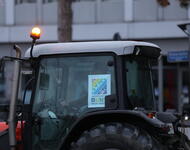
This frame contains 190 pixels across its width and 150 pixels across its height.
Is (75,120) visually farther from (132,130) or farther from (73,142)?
(132,130)

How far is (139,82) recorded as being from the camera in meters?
5.64

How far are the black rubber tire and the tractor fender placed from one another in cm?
8

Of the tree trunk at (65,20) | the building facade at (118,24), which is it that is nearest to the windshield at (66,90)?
the tree trunk at (65,20)

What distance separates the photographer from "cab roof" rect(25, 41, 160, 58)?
17.6 feet

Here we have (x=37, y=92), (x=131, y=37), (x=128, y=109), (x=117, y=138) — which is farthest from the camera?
(x=131, y=37)

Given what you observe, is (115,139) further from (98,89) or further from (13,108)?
(13,108)

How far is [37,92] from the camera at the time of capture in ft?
18.7

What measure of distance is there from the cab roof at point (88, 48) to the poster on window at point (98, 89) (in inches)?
11.5

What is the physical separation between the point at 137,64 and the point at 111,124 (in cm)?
85

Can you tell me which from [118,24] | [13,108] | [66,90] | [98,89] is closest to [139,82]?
[98,89]

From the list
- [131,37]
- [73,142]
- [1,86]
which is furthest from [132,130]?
[1,86]

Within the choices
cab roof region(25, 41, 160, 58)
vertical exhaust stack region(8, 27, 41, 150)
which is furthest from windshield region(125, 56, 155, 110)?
vertical exhaust stack region(8, 27, 41, 150)

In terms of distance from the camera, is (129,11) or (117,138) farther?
(129,11)

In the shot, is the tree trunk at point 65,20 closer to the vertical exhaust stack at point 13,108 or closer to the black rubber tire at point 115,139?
the vertical exhaust stack at point 13,108
